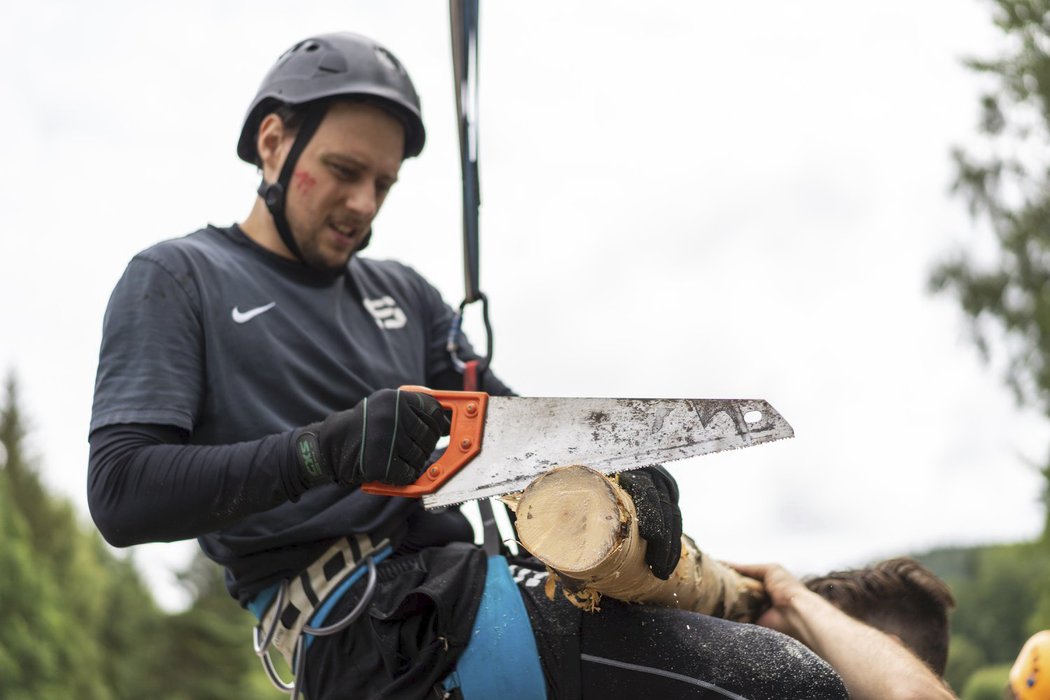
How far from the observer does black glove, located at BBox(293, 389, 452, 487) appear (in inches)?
124

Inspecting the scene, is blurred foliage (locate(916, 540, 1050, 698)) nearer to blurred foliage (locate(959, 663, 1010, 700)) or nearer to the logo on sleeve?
blurred foliage (locate(959, 663, 1010, 700))

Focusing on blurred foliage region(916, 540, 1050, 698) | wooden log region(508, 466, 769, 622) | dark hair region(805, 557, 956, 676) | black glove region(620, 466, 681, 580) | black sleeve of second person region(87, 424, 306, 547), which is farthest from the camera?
blurred foliage region(916, 540, 1050, 698)

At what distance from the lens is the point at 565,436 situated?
10.5 ft

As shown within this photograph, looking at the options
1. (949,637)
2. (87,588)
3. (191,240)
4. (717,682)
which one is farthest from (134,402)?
(87,588)

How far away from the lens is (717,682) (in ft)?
10.4

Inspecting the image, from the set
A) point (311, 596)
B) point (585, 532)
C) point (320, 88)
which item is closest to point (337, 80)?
point (320, 88)

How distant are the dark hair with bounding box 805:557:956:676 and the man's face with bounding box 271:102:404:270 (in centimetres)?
Answer: 236

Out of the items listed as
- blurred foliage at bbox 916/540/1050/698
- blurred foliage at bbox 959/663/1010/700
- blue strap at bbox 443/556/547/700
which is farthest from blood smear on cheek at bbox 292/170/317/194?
blurred foliage at bbox 916/540/1050/698

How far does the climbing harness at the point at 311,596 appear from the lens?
351cm

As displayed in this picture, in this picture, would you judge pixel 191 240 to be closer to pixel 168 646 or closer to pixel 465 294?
pixel 465 294

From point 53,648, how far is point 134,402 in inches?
704

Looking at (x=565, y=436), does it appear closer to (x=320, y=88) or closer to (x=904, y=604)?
(x=320, y=88)

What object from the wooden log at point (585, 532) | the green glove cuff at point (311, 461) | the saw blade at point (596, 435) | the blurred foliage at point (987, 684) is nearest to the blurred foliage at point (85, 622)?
the blurred foliage at point (987, 684)

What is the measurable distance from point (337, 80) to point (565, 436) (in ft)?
5.56
